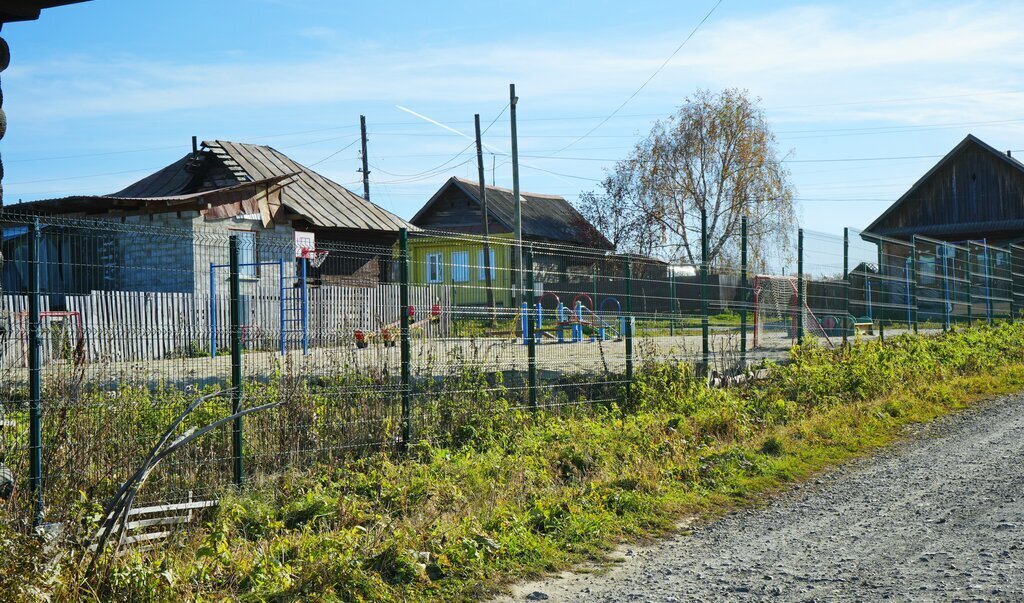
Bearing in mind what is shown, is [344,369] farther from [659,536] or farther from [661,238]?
[661,238]

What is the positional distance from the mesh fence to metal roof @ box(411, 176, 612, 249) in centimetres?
3286

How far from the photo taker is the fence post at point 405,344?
8.94 meters

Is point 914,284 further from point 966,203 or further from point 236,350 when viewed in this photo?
point 966,203

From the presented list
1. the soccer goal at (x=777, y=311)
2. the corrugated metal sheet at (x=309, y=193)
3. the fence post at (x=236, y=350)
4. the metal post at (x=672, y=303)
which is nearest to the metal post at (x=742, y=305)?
the soccer goal at (x=777, y=311)

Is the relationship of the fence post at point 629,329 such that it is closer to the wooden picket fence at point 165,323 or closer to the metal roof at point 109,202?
the wooden picket fence at point 165,323

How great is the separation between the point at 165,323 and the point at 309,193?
2470 centimetres

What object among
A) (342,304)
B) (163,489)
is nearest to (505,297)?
(342,304)

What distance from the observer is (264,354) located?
29.3ft

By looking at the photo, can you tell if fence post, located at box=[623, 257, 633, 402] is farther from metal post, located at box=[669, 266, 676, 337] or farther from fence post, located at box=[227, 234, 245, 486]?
fence post, located at box=[227, 234, 245, 486]

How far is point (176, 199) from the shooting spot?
23016mm

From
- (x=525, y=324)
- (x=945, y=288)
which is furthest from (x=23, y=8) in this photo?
(x=945, y=288)

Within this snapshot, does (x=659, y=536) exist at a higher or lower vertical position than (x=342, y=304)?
lower

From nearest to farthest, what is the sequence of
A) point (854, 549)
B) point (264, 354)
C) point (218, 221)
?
point (854, 549) < point (264, 354) < point (218, 221)

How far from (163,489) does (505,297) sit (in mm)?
5479
